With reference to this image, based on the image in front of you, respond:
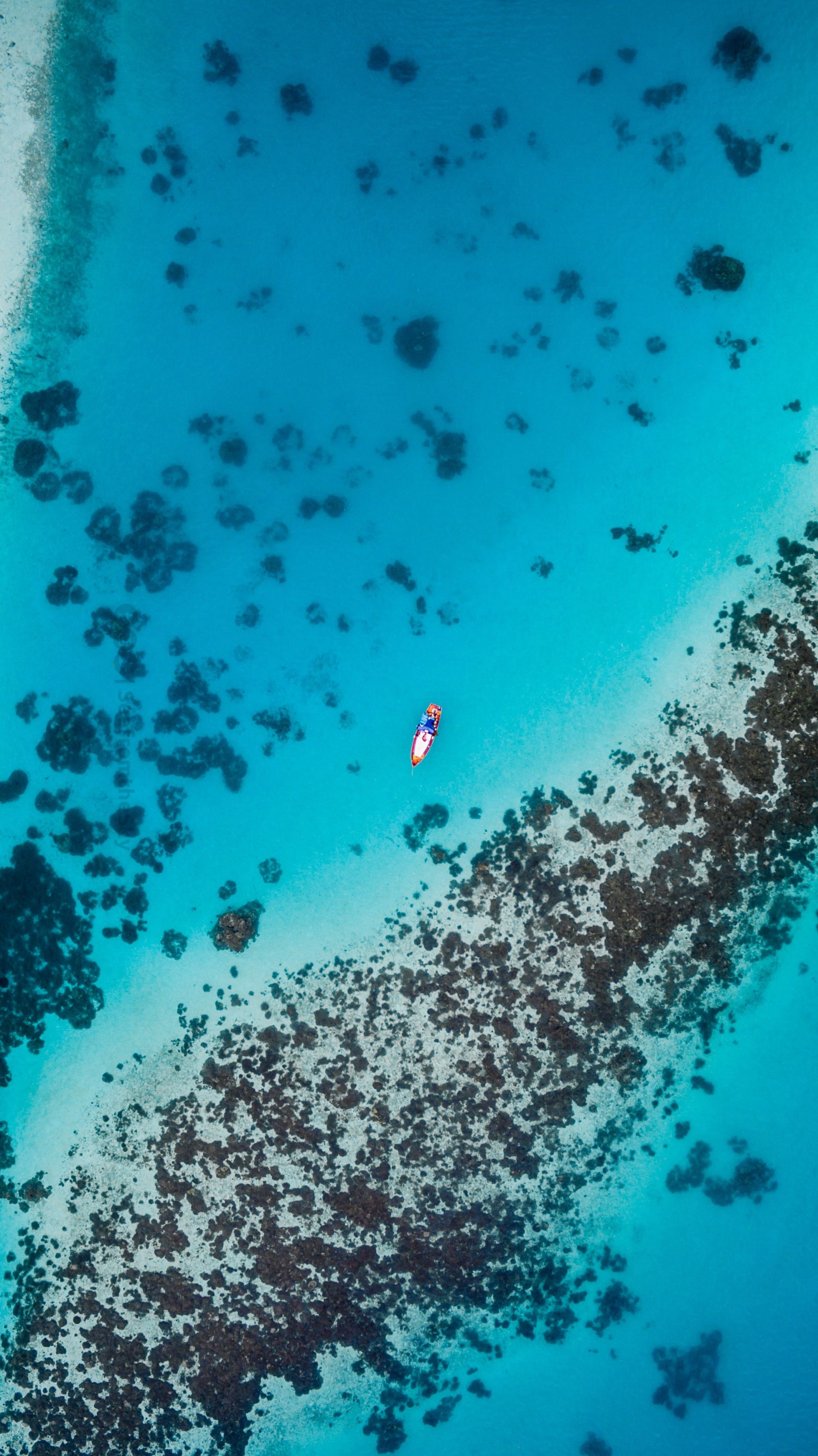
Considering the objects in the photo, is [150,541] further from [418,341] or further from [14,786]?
[418,341]

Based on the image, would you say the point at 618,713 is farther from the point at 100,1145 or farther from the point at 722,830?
the point at 100,1145

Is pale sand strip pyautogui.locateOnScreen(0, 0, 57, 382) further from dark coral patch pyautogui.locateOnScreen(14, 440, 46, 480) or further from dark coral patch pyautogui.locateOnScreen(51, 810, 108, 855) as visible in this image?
dark coral patch pyautogui.locateOnScreen(51, 810, 108, 855)

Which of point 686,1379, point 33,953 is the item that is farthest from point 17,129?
point 686,1379

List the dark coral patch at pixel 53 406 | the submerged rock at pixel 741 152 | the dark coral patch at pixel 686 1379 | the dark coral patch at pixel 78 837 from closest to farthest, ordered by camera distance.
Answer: the dark coral patch at pixel 686 1379 < the submerged rock at pixel 741 152 < the dark coral patch at pixel 78 837 < the dark coral patch at pixel 53 406

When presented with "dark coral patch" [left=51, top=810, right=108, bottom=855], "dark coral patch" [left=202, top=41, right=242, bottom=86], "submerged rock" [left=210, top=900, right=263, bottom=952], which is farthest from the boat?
"dark coral patch" [left=202, top=41, right=242, bottom=86]

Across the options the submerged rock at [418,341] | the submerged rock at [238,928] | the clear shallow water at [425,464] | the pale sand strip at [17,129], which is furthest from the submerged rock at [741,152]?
the submerged rock at [238,928]

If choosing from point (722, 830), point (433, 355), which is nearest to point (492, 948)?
point (722, 830)

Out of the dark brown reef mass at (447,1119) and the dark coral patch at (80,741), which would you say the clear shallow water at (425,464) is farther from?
the dark brown reef mass at (447,1119)
